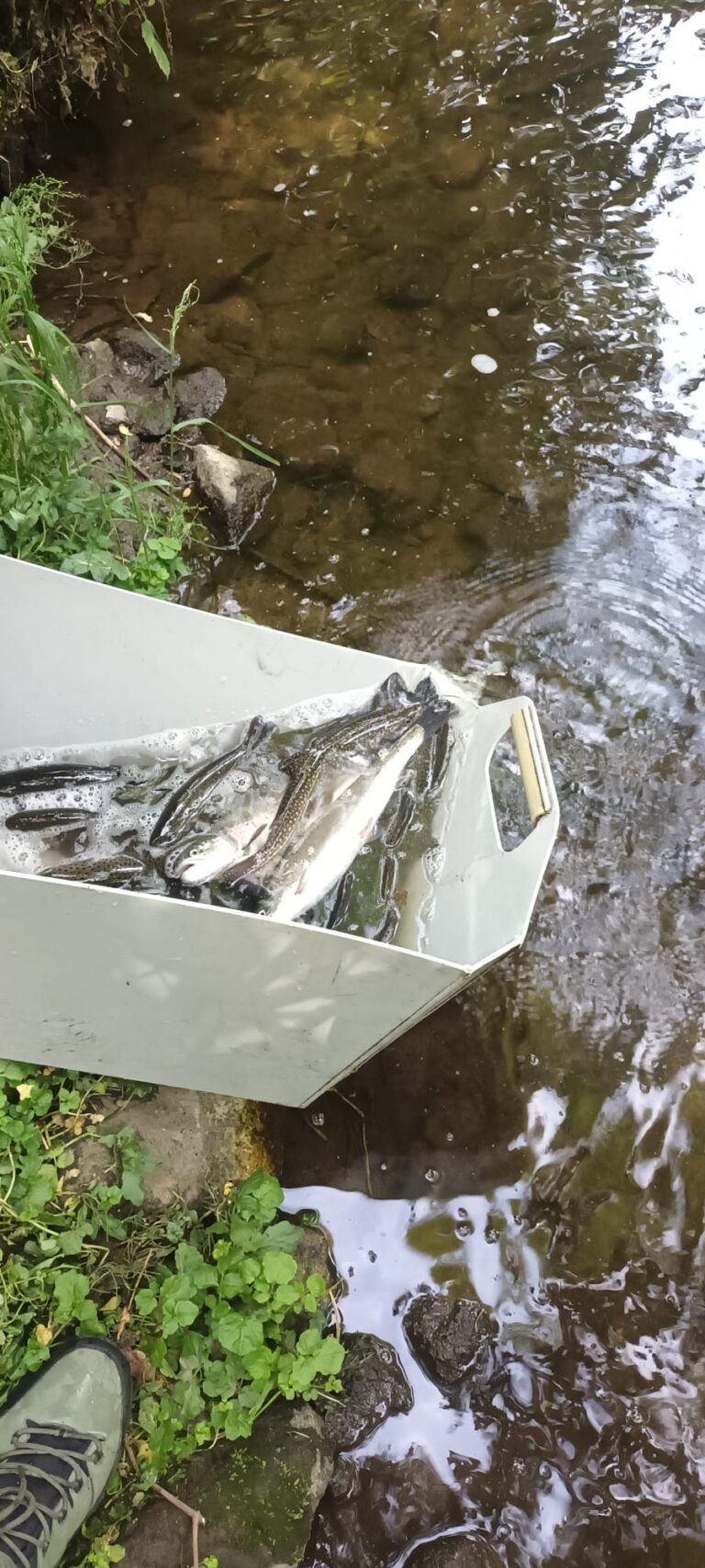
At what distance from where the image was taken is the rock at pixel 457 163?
4477 millimetres

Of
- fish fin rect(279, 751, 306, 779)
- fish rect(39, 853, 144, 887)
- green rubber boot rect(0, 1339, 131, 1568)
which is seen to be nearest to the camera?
green rubber boot rect(0, 1339, 131, 1568)

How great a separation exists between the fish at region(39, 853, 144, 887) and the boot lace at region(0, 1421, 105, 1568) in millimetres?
1213

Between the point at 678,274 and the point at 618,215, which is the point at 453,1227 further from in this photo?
the point at 618,215

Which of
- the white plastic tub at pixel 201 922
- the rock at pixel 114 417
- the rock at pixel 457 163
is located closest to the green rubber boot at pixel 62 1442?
the white plastic tub at pixel 201 922

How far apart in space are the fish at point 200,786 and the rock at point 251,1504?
1.45 meters

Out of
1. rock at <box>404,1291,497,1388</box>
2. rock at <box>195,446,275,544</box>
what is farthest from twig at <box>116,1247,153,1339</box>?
rock at <box>195,446,275,544</box>

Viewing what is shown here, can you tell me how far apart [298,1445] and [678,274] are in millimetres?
4672

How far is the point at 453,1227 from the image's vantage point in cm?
228

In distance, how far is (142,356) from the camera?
3906mm

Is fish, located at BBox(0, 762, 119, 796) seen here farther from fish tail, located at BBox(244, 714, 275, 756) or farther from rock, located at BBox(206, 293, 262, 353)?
rock, located at BBox(206, 293, 262, 353)

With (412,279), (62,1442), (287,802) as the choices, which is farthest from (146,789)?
(412,279)

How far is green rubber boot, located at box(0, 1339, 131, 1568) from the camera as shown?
1.82m

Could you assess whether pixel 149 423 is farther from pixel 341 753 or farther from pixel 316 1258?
pixel 316 1258

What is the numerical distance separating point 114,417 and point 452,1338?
3.43 metres
